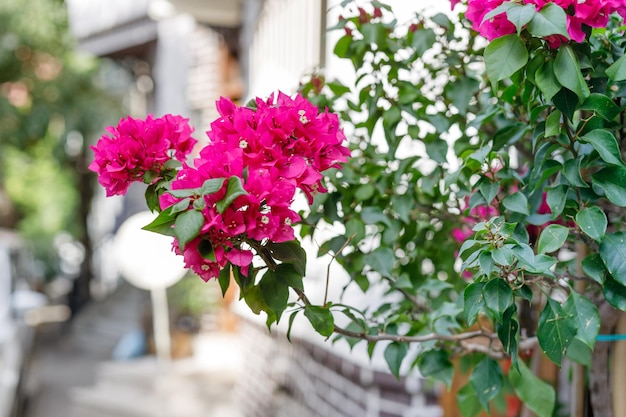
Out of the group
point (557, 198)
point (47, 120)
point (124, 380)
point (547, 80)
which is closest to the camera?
point (547, 80)

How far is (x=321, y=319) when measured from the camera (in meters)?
0.81

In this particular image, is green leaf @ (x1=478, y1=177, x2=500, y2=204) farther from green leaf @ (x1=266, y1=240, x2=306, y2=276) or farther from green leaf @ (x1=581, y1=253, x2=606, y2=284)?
green leaf @ (x1=266, y1=240, x2=306, y2=276)

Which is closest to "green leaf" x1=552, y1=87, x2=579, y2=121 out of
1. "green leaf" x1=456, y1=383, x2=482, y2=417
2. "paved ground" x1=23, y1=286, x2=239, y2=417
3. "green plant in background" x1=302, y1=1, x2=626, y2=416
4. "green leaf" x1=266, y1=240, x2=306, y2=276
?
"green plant in background" x1=302, y1=1, x2=626, y2=416

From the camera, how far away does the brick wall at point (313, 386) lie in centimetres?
211

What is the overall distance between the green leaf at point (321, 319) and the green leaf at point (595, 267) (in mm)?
326

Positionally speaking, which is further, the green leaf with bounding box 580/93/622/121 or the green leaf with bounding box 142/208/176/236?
the green leaf with bounding box 580/93/622/121

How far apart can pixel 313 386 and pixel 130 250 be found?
311 centimetres

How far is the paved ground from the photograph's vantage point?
5.26 metres

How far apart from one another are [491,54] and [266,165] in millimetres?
274

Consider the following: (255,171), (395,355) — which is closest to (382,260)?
(395,355)

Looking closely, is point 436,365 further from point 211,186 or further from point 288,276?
point 211,186

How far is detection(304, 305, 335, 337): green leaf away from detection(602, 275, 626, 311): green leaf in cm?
34

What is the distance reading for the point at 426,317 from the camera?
1.18m

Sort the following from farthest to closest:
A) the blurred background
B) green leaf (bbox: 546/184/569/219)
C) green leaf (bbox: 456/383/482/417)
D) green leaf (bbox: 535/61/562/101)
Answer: the blurred background, green leaf (bbox: 456/383/482/417), green leaf (bbox: 546/184/569/219), green leaf (bbox: 535/61/562/101)
